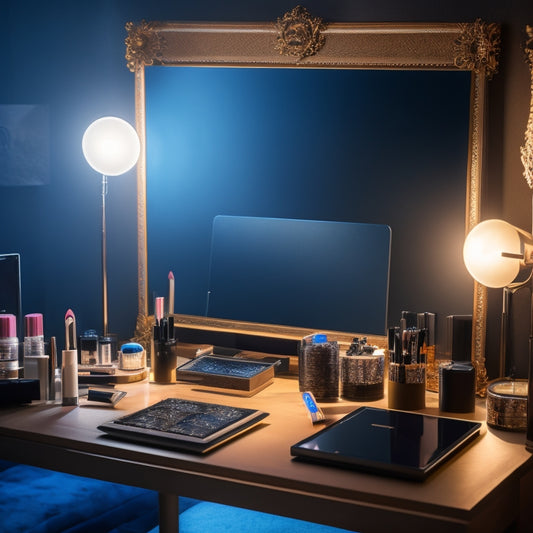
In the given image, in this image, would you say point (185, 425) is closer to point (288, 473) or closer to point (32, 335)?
point (288, 473)

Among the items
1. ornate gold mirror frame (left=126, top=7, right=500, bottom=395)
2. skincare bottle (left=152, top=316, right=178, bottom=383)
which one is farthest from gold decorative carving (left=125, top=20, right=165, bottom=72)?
skincare bottle (left=152, top=316, right=178, bottom=383)

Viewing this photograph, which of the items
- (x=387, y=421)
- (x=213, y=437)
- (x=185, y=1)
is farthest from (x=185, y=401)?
(x=185, y=1)

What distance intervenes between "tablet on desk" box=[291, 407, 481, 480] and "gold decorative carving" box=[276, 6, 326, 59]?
89 cm

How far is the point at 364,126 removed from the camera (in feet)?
6.53

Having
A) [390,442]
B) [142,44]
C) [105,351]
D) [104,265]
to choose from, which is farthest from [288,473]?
[142,44]

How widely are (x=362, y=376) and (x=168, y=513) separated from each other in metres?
0.53

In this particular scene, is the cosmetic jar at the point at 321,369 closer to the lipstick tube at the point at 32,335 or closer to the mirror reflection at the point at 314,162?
the mirror reflection at the point at 314,162

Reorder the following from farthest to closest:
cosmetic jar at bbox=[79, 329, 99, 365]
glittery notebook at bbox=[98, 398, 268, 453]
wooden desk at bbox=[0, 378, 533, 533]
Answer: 1. cosmetic jar at bbox=[79, 329, 99, 365]
2. glittery notebook at bbox=[98, 398, 268, 453]
3. wooden desk at bbox=[0, 378, 533, 533]

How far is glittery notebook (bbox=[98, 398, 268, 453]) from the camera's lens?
1526 mm

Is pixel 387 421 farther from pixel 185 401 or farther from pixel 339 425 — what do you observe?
pixel 185 401

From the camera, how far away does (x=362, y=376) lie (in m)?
1.84

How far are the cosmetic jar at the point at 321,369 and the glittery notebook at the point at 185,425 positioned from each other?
204mm

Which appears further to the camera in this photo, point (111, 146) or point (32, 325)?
point (111, 146)

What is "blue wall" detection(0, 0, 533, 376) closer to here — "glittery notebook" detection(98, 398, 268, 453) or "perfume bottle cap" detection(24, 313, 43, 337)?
"perfume bottle cap" detection(24, 313, 43, 337)
